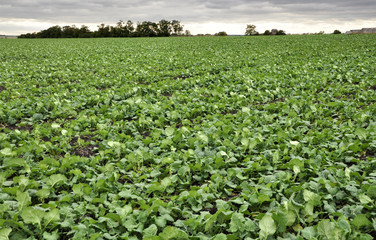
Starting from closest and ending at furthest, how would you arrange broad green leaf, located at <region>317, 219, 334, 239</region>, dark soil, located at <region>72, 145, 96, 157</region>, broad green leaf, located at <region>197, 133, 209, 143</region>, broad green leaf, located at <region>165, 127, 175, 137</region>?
broad green leaf, located at <region>317, 219, 334, 239</region> < broad green leaf, located at <region>197, 133, 209, 143</region> < dark soil, located at <region>72, 145, 96, 157</region> < broad green leaf, located at <region>165, 127, 175, 137</region>

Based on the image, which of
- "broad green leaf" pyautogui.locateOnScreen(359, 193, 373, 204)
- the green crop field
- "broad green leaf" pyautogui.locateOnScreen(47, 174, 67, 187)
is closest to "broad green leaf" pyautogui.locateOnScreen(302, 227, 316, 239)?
the green crop field

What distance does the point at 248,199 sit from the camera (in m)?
3.35

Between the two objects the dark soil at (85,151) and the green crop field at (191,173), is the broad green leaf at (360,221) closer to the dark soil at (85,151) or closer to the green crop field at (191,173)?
the green crop field at (191,173)

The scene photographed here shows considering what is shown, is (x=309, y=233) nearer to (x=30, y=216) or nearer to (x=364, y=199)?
(x=364, y=199)

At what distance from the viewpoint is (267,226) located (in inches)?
107

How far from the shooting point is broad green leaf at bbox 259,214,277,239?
8.81 feet

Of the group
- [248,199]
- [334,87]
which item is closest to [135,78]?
[334,87]

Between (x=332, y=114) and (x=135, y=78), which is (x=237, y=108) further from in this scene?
(x=135, y=78)

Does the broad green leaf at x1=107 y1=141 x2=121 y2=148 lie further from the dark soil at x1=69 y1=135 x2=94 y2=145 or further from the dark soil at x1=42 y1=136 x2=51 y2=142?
the dark soil at x1=42 y1=136 x2=51 y2=142

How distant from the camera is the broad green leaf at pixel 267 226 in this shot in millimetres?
2686

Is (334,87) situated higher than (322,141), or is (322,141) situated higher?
(334,87)

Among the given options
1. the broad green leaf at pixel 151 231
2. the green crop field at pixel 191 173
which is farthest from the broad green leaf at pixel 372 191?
the broad green leaf at pixel 151 231

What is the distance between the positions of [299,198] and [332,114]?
4.39 meters

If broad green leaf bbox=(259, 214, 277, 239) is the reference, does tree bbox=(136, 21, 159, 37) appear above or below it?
above
